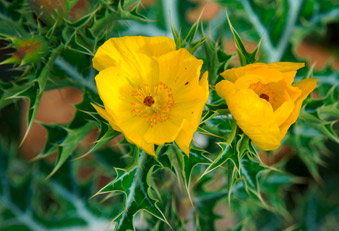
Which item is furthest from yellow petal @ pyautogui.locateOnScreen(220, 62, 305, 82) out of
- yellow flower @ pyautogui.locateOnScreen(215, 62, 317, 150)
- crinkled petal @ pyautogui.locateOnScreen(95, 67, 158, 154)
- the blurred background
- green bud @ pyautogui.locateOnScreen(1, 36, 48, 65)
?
green bud @ pyautogui.locateOnScreen(1, 36, 48, 65)

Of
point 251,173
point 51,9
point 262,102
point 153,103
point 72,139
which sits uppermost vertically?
point 51,9

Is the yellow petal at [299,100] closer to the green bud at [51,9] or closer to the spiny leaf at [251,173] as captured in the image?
the spiny leaf at [251,173]

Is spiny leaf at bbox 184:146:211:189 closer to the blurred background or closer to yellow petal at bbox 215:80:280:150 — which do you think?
yellow petal at bbox 215:80:280:150

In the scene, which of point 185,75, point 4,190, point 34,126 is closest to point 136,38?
point 185,75

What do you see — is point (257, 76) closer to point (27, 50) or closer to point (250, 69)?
point (250, 69)

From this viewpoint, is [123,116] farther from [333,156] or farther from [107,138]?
[333,156]

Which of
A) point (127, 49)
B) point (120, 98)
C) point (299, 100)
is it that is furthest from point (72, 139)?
point (299, 100)
